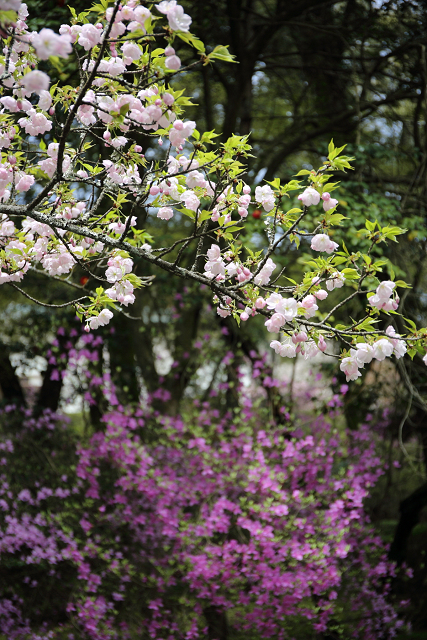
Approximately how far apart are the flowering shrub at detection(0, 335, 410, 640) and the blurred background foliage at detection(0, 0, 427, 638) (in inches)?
22.6

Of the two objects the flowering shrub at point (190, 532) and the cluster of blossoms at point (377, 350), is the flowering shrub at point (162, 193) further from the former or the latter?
the flowering shrub at point (190, 532)

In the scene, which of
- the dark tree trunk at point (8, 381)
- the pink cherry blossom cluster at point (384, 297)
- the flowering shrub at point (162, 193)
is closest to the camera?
the flowering shrub at point (162, 193)

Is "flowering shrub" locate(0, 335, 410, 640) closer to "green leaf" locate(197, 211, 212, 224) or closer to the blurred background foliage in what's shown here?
the blurred background foliage

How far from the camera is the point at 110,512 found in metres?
5.93

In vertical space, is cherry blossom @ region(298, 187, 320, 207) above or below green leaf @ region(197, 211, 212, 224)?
above

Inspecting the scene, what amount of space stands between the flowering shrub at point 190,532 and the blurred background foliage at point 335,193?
574 millimetres

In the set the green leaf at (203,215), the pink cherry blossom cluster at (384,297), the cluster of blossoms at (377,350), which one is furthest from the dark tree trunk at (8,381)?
the pink cherry blossom cluster at (384,297)

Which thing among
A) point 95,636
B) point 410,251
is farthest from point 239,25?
point 95,636

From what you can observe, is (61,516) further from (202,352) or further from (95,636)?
(202,352)

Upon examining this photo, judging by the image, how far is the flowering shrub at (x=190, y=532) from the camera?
4.99 m

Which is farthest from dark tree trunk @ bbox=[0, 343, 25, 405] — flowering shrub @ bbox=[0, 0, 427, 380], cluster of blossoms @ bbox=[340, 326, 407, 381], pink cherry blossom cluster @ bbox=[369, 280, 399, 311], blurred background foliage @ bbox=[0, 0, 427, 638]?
pink cherry blossom cluster @ bbox=[369, 280, 399, 311]

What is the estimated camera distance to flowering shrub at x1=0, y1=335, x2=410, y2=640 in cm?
499

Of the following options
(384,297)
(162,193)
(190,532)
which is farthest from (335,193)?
(384,297)

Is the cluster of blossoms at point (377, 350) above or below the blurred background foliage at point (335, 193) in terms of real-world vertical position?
below
